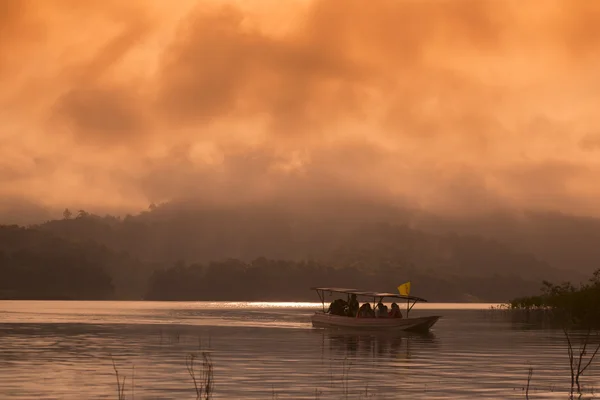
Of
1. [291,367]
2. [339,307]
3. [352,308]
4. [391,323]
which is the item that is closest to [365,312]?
[391,323]

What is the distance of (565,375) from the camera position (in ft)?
176

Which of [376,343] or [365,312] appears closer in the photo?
[376,343]

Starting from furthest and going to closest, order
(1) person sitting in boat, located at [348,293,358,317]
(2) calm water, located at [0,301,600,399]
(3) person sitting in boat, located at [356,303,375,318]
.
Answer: (1) person sitting in boat, located at [348,293,358,317]
(3) person sitting in boat, located at [356,303,375,318]
(2) calm water, located at [0,301,600,399]

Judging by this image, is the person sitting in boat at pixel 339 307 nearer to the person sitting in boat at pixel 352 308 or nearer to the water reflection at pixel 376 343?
the person sitting in boat at pixel 352 308

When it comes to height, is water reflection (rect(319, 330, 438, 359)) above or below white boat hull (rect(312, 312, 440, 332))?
below

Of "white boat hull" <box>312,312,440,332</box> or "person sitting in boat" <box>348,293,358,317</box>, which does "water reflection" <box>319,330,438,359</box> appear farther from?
"person sitting in boat" <box>348,293,358,317</box>

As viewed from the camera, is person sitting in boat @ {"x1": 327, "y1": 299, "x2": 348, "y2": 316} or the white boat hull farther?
person sitting in boat @ {"x1": 327, "y1": 299, "x2": 348, "y2": 316}

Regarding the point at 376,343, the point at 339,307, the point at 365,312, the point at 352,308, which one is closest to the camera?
the point at 376,343

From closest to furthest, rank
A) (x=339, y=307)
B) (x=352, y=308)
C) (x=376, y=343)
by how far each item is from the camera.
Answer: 1. (x=376, y=343)
2. (x=352, y=308)
3. (x=339, y=307)

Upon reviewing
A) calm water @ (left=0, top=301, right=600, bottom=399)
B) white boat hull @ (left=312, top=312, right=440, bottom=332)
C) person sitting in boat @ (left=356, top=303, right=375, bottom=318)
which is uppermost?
person sitting in boat @ (left=356, top=303, right=375, bottom=318)

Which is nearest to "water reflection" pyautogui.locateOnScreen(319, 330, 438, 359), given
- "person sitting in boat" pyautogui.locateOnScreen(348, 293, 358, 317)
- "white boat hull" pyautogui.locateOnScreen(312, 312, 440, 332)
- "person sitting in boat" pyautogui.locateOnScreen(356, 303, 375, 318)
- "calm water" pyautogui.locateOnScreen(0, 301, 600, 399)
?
"calm water" pyautogui.locateOnScreen(0, 301, 600, 399)

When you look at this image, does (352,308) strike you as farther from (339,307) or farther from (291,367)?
(291,367)

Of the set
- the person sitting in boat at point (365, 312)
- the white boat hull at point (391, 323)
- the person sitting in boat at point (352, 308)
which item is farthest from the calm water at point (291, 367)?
the person sitting in boat at point (352, 308)

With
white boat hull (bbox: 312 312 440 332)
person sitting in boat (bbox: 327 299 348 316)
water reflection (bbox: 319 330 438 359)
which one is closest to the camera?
water reflection (bbox: 319 330 438 359)
